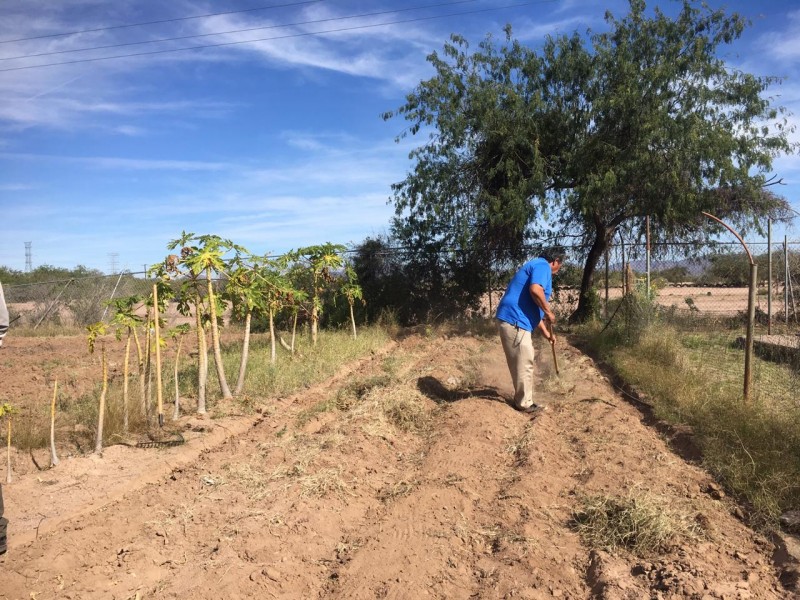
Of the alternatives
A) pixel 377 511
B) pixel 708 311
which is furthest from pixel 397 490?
pixel 708 311

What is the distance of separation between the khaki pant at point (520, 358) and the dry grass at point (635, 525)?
3.07 m

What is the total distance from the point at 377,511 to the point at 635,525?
188 cm

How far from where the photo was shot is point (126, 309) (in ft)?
22.7

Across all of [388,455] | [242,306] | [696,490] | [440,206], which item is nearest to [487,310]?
[440,206]

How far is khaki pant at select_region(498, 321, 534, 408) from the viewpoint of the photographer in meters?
7.53

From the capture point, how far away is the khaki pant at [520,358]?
7531mm

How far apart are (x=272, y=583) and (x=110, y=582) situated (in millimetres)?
962

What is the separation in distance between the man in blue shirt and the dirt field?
14.3 inches

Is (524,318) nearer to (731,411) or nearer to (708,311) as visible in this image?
(731,411)

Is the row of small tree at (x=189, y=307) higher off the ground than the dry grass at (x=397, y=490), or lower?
higher

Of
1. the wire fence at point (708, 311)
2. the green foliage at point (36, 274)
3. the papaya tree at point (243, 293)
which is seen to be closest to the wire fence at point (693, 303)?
the wire fence at point (708, 311)

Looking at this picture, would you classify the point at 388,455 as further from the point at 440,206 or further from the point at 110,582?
the point at 440,206

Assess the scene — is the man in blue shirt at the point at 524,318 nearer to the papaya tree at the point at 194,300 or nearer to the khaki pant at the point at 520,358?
the khaki pant at the point at 520,358

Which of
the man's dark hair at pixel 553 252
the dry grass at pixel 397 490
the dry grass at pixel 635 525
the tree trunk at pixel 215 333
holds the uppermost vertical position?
the man's dark hair at pixel 553 252
